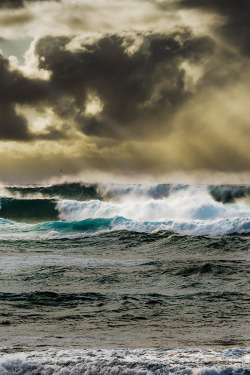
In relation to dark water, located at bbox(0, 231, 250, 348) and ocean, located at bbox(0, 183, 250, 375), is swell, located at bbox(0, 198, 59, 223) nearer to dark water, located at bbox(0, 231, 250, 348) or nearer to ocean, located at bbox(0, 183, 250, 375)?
ocean, located at bbox(0, 183, 250, 375)

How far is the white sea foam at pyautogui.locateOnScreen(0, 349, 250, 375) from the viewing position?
469 cm

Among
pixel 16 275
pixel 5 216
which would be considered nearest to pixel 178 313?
pixel 16 275

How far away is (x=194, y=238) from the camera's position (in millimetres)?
20266

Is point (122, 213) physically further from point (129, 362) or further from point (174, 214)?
point (129, 362)

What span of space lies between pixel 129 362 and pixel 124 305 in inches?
144

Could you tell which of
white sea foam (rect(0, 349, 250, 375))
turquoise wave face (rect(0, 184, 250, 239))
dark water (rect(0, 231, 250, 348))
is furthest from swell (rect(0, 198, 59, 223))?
white sea foam (rect(0, 349, 250, 375))

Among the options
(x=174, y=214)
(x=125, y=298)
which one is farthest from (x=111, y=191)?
(x=125, y=298)

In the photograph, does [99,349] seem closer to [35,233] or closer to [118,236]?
[118,236]

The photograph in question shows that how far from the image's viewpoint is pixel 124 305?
857 cm

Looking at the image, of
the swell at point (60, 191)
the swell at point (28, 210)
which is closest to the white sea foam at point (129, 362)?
the swell at point (28, 210)

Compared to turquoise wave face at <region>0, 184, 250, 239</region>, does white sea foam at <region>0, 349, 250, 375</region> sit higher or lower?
lower

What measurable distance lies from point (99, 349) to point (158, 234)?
17.0 meters

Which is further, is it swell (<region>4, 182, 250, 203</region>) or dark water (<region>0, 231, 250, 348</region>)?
swell (<region>4, 182, 250, 203</region>)

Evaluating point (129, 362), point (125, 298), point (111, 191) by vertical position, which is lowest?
point (125, 298)
